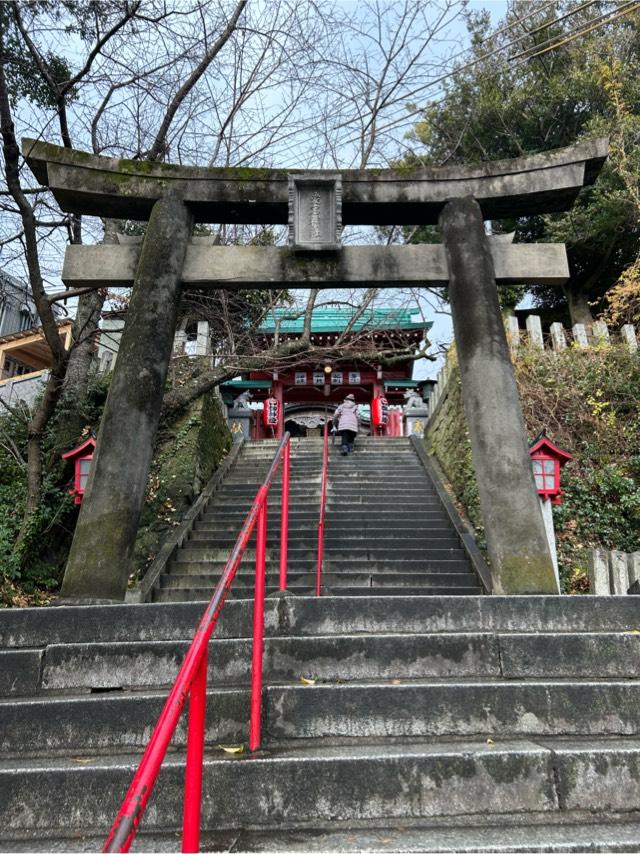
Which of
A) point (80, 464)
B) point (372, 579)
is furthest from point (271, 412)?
point (372, 579)

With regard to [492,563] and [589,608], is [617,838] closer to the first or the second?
[589,608]

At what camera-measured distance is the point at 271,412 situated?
1814 centimetres

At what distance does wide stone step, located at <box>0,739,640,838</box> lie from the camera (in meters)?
1.96

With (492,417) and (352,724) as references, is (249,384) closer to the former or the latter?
(492,417)

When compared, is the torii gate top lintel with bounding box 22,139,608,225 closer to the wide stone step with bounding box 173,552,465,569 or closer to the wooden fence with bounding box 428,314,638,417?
the wide stone step with bounding box 173,552,465,569

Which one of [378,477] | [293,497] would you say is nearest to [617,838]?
[293,497]

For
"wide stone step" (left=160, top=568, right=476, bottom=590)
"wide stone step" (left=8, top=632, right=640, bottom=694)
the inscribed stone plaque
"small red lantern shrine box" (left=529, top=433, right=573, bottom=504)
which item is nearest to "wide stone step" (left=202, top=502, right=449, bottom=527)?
"wide stone step" (left=160, top=568, right=476, bottom=590)

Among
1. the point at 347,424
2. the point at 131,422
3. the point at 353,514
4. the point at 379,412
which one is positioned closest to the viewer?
the point at 131,422

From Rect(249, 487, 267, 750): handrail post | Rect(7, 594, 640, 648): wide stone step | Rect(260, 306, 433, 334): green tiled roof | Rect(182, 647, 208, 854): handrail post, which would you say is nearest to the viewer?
Rect(182, 647, 208, 854): handrail post

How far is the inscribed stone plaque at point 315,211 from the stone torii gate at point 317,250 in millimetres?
12

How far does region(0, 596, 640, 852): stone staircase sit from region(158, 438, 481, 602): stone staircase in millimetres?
2960

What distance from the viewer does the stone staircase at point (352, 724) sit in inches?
76.0

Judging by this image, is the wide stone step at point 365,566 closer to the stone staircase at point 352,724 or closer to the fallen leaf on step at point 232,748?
the stone staircase at point 352,724

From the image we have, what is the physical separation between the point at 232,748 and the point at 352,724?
0.52 meters
